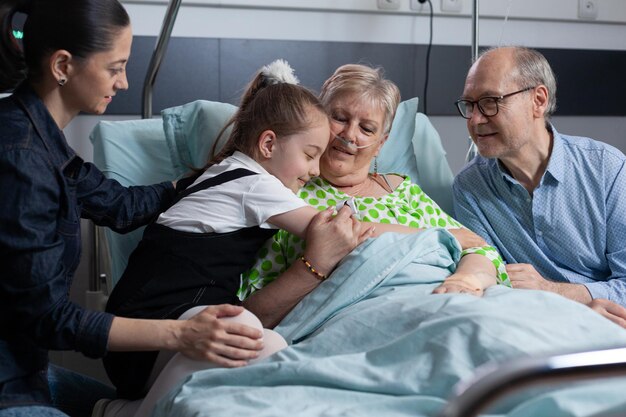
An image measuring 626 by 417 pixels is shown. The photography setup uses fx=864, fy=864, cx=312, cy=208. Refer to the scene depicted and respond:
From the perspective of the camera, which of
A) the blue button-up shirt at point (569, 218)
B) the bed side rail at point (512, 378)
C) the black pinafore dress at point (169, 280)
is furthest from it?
the blue button-up shirt at point (569, 218)

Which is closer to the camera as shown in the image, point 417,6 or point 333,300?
point 333,300

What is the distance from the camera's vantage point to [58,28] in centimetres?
155

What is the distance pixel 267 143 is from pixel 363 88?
362 mm

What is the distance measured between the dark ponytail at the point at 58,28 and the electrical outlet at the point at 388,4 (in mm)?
1859

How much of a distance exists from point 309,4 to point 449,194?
1034mm

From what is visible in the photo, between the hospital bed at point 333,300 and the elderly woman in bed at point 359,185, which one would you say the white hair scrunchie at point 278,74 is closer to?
the elderly woman in bed at point 359,185

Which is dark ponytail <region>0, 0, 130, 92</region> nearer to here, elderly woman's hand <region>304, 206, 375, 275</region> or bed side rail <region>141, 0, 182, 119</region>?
elderly woman's hand <region>304, 206, 375, 275</region>

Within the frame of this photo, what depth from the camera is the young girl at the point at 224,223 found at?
5.84ft

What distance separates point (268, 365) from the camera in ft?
4.86

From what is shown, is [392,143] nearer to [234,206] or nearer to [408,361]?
[234,206]

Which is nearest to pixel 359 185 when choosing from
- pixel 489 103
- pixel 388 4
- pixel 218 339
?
pixel 489 103

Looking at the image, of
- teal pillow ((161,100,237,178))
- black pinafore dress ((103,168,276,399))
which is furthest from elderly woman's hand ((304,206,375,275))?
teal pillow ((161,100,237,178))

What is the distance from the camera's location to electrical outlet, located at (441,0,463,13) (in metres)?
3.40

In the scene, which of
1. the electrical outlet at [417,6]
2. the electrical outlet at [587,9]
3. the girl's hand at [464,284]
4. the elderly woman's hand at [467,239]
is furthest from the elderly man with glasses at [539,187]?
the electrical outlet at [587,9]
